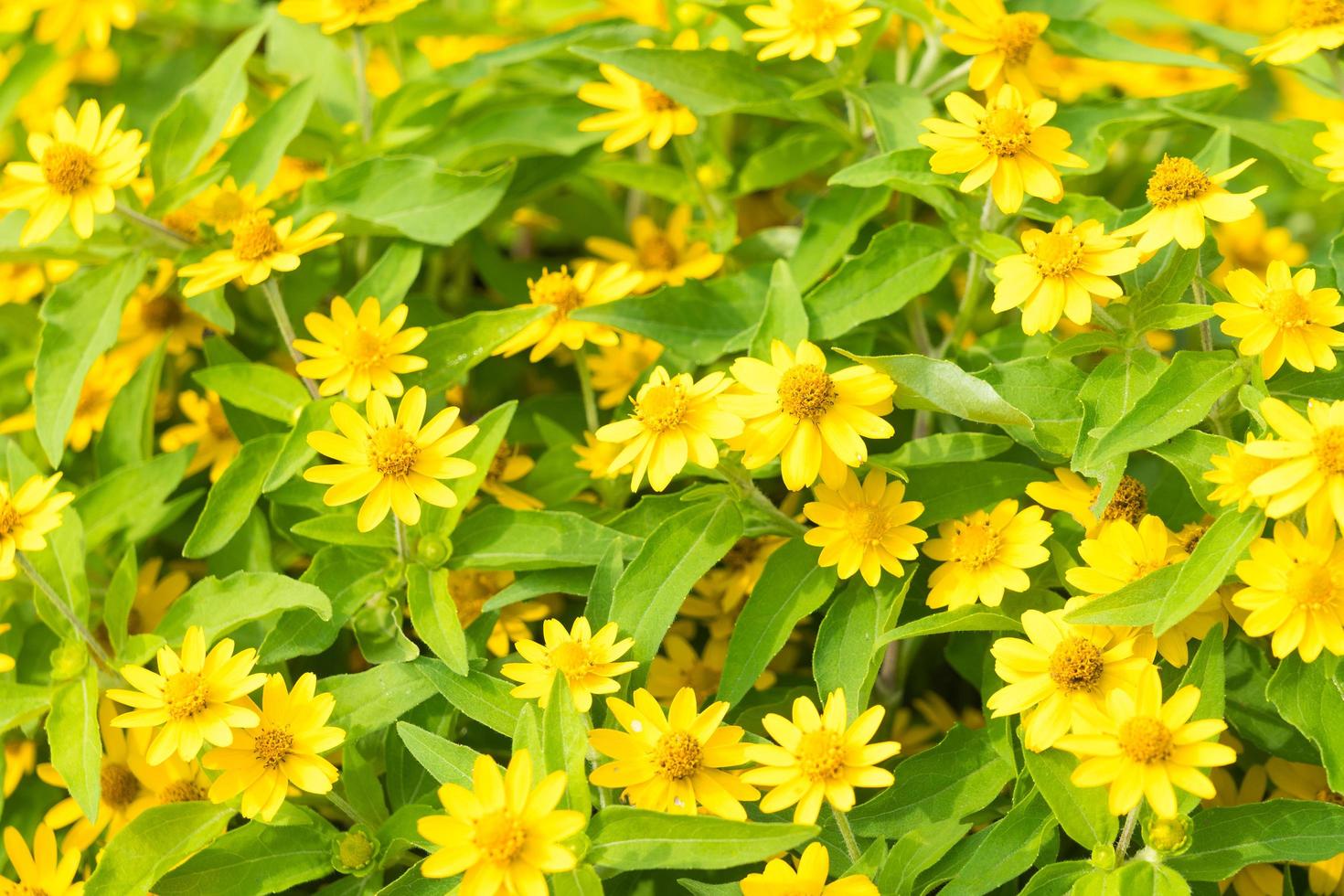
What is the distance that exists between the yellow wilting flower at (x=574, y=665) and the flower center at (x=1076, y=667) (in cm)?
42

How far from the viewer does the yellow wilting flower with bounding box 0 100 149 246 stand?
5.31 ft

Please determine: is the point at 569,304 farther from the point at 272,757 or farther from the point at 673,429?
the point at 272,757

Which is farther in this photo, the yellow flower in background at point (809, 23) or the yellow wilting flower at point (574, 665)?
the yellow flower in background at point (809, 23)

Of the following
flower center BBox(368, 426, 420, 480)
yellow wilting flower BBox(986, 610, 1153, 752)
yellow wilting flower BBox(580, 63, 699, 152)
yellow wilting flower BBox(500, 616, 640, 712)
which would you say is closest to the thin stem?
flower center BBox(368, 426, 420, 480)

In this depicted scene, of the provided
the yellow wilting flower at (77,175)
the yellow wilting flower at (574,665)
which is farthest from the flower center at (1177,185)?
the yellow wilting flower at (77,175)

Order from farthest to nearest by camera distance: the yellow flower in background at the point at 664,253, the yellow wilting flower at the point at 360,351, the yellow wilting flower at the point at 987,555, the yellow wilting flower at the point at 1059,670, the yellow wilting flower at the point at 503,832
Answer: the yellow flower in background at the point at 664,253 → the yellow wilting flower at the point at 360,351 → the yellow wilting flower at the point at 987,555 → the yellow wilting flower at the point at 1059,670 → the yellow wilting flower at the point at 503,832

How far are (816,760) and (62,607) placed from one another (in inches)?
34.4

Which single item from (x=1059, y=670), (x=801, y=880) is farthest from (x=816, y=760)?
(x=1059, y=670)

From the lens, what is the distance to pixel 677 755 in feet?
4.09

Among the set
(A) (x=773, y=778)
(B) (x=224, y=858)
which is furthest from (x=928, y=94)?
(B) (x=224, y=858)

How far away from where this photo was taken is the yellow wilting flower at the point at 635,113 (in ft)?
5.70

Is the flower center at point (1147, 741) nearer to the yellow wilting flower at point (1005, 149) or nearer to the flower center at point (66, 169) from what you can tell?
the yellow wilting flower at point (1005, 149)

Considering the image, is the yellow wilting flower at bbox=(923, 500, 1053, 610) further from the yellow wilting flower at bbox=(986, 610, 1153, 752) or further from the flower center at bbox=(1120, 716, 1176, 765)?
the flower center at bbox=(1120, 716, 1176, 765)

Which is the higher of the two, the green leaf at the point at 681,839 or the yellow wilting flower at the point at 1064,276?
the yellow wilting flower at the point at 1064,276
